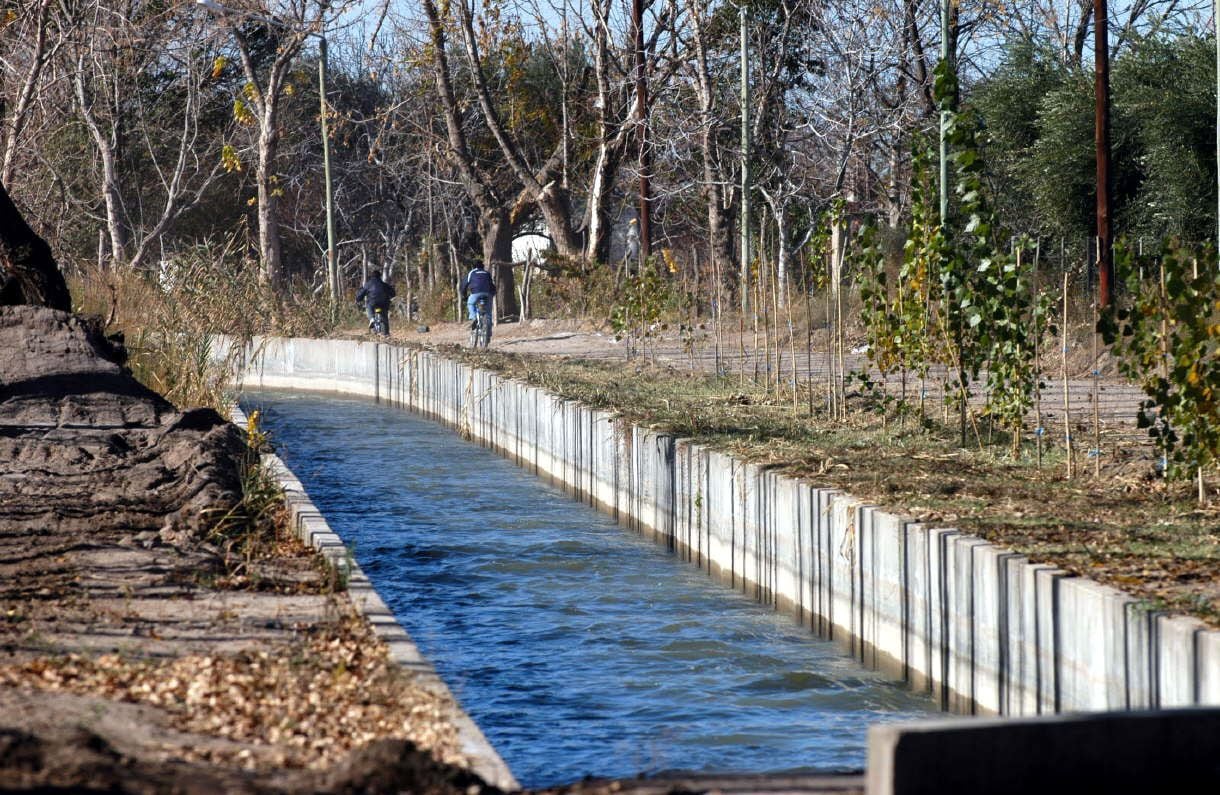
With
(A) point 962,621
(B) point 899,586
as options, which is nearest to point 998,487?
(B) point 899,586

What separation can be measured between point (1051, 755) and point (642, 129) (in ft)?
89.1

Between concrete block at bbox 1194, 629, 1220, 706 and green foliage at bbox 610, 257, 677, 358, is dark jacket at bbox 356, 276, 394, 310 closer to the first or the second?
green foliage at bbox 610, 257, 677, 358

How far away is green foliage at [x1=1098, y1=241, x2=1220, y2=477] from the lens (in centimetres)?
898

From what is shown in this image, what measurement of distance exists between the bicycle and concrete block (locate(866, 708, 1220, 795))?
22038 mm

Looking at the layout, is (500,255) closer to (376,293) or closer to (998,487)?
(376,293)

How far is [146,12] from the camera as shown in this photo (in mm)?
32594

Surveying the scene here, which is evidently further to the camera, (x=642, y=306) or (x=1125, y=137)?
(x=1125, y=137)

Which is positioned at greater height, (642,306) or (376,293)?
(376,293)

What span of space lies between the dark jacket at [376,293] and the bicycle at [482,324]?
7.65 feet

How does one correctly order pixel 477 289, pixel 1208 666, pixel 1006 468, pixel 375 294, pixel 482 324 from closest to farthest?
pixel 1208 666, pixel 1006 468, pixel 477 289, pixel 482 324, pixel 375 294

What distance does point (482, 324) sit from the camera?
26.7 metres

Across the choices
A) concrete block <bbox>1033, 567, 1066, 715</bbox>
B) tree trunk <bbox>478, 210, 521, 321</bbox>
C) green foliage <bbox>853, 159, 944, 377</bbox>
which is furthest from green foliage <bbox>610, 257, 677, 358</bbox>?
concrete block <bbox>1033, 567, 1066, 715</bbox>

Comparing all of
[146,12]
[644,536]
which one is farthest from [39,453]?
[146,12]

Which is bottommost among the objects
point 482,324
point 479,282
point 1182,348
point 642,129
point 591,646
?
point 591,646
